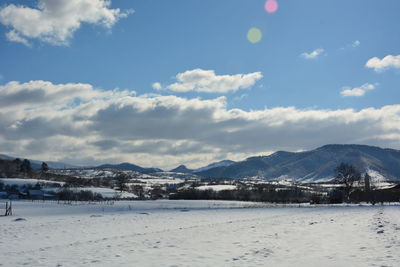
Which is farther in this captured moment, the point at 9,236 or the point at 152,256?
the point at 9,236

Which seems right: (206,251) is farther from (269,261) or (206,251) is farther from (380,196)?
(380,196)

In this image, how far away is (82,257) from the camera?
780 inches

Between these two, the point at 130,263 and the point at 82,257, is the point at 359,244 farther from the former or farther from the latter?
the point at 82,257

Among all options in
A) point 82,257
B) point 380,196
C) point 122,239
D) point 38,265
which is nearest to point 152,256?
point 82,257

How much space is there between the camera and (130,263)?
1781cm

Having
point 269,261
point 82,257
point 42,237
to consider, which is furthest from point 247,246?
point 42,237

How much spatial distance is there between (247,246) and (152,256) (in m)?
6.45

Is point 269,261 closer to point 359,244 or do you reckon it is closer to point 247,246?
point 247,246

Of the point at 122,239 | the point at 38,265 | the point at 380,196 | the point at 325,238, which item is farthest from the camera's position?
the point at 380,196

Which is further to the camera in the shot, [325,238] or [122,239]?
[122,239]

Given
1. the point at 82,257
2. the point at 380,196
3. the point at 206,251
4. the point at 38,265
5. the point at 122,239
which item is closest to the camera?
the point at 38,265

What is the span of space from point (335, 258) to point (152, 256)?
987 cm

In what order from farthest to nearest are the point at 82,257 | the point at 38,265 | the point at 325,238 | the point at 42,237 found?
the point at 42,237 → the point at 325,238 → the point at 82,257 → the point at 38,265

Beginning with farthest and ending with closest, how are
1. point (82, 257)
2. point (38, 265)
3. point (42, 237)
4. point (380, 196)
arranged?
1. point (380, 196)
2. point (42, 237)
3. point (82, 257)
4. point (38, 265)
